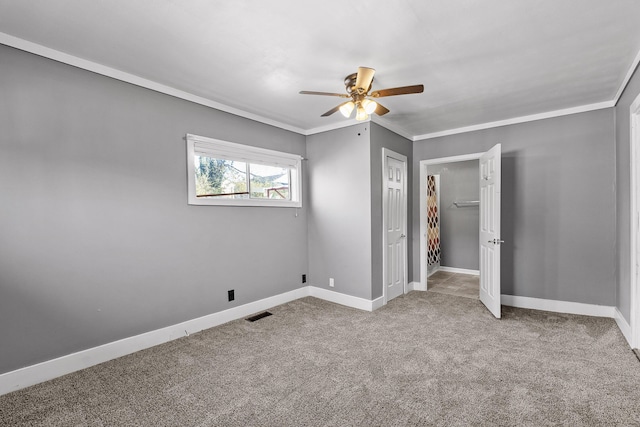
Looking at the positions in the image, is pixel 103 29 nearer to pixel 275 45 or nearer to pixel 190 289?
pixel 275 45

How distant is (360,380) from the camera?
2.27 m

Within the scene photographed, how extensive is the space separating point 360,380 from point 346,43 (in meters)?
2.47

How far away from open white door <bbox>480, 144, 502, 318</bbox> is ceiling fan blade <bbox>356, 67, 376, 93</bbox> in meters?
2.00

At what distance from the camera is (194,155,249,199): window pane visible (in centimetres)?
334

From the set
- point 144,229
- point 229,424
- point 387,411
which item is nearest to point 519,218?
point 387,411

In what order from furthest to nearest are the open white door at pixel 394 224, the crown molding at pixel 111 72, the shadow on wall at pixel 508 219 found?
the open white door at pixel 394 224
the shadow on wall at pixel 508 219
the crown molding at pixel 111 72

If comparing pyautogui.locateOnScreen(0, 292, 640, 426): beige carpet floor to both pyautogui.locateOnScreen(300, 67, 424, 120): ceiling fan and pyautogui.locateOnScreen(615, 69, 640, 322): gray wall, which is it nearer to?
pyautogui.locateOnScreen(615, 69, 640, 322): gray wall

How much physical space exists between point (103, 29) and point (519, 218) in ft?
15.3

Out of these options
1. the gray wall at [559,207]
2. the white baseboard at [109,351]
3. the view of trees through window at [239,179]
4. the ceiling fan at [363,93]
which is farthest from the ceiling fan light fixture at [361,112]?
the white baseboard at [109,351]

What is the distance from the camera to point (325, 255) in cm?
434

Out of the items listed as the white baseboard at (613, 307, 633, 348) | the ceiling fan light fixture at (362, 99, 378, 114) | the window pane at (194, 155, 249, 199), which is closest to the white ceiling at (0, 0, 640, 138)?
the ceiling fan light fixture at (362, 99, 378, 114)

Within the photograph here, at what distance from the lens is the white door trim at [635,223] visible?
2635mm

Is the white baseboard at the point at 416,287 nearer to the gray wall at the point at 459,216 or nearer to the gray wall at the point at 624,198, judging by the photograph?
the gray wall at the point at 459,216

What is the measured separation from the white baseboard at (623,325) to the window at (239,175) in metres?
3.73
